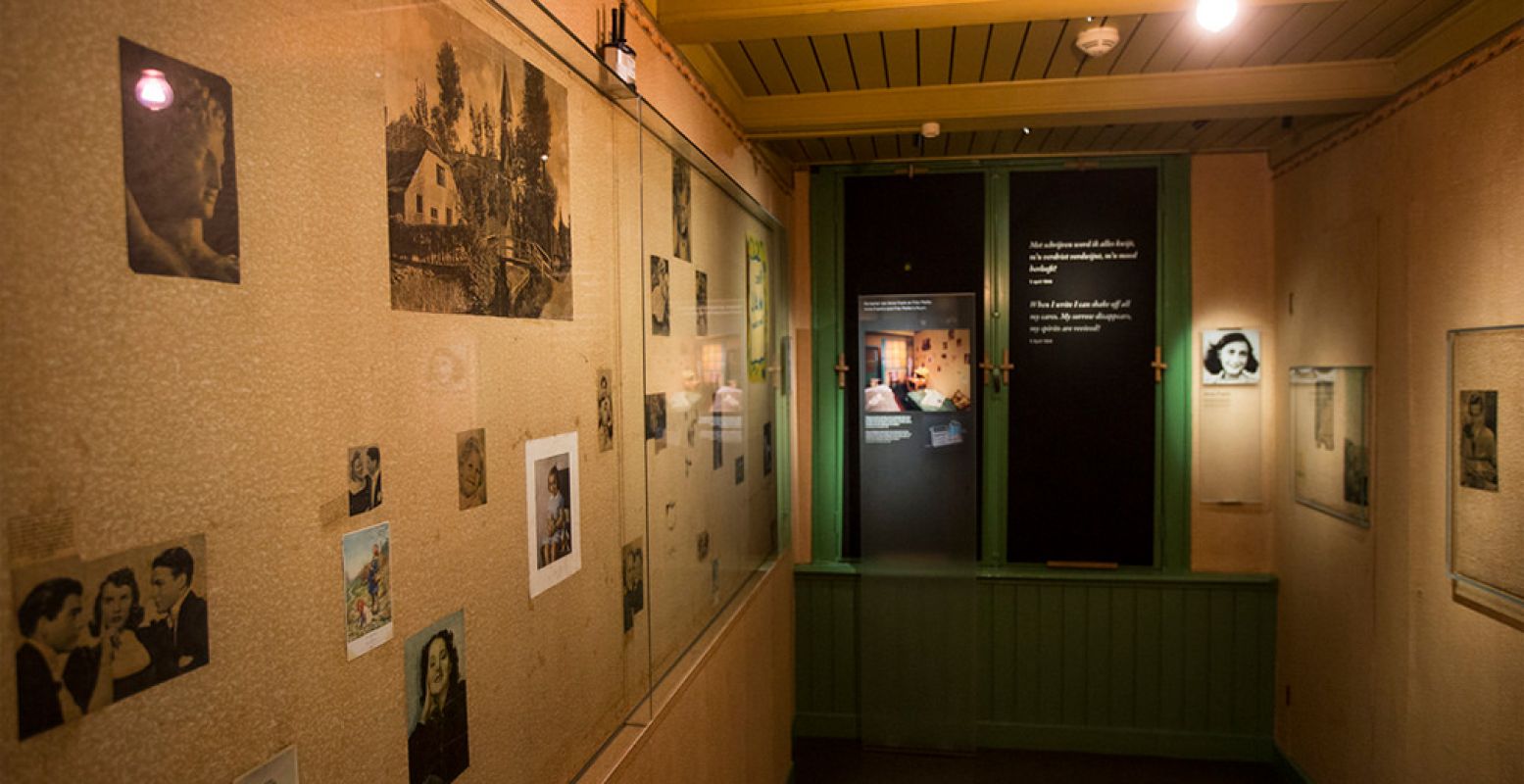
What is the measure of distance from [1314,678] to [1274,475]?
3.46ft

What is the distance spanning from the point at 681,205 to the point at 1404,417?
279 cm

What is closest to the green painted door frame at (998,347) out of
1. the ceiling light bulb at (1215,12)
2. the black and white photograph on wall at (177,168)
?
the ceiling light bulb at (1215,12)

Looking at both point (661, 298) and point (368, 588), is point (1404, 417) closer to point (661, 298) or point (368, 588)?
point (661, 298)

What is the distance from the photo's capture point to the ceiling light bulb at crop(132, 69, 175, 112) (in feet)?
2.44

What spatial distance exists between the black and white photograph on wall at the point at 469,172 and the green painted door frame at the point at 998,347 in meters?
3.37

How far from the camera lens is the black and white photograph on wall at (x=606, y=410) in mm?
1853

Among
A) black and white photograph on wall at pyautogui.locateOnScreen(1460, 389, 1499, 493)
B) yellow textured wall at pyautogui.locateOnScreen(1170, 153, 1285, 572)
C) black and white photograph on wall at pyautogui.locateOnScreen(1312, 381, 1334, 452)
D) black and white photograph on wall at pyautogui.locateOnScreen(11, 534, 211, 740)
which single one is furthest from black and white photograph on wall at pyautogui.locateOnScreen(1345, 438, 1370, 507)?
black and white photograph on wall at pyautogui.locateOnScreen(11, 534, 211, 740)

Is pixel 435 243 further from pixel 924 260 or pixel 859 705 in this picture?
pixel 859 705

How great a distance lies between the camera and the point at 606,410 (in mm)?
1888

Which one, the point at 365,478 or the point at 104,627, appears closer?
the point at 104,627

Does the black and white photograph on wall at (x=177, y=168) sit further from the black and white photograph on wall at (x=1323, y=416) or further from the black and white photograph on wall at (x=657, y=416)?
the black and white photograph on wall at (x=1323, y=416)

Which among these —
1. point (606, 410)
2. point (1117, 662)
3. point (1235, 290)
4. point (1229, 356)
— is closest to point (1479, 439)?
point (1229, 356)

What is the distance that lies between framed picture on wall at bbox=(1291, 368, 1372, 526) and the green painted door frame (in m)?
0.57

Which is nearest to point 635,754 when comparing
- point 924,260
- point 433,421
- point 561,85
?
point 433,421
